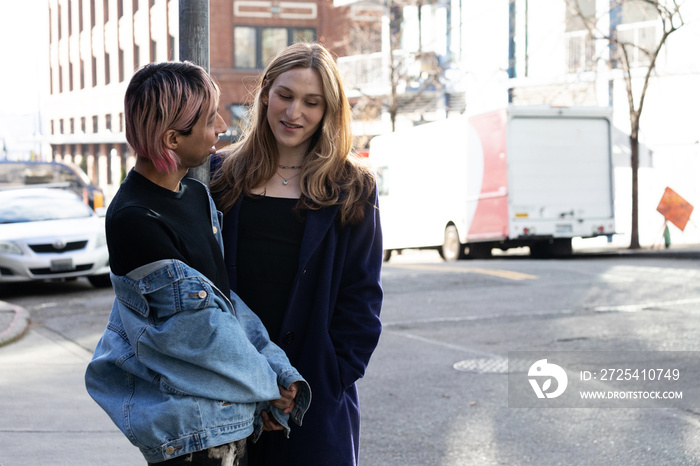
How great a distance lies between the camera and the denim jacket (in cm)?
217

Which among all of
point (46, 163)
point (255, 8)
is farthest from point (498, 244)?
point (255, 8)

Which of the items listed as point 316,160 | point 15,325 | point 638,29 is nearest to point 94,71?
point 638,29

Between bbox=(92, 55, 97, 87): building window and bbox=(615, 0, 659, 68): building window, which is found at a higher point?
bbox=(92, 55, 97, 87): building window

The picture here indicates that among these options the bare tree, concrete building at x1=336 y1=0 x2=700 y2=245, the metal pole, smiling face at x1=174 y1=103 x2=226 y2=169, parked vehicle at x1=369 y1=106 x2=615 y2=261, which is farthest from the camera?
concrete building at x1=336 y1=0 x2=700 y2=245

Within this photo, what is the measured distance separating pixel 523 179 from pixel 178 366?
1654 cm

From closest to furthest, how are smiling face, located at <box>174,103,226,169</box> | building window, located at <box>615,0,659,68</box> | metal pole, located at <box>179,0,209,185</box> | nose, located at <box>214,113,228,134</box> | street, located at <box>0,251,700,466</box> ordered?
smiling face, located at <box>174,103,226,169</box> → nose, located at <box>214,113,228,134</box> → metal pole, located at <box>179,0,209,185</box> → street, located at <box>0,251,700,466</box> → building window, located at <box>615,0,659,68</box>

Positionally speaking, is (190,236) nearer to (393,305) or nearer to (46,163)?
(393,305)

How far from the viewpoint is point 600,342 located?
8.54m

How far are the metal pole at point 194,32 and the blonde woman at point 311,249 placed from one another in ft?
2.31

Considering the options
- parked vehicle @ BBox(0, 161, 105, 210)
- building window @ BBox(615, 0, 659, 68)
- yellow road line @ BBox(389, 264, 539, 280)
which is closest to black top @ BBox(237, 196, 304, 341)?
yellow road line @ BBox(389, 264, 539, 280)

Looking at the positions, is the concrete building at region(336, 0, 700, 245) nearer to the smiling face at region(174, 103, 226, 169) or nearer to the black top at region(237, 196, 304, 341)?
the black top at region(237, 196, 304, 341)

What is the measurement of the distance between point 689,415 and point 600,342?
2646 mm

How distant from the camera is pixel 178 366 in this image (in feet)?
7.20

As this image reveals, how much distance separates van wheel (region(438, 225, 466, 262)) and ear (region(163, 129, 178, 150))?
17695mm
